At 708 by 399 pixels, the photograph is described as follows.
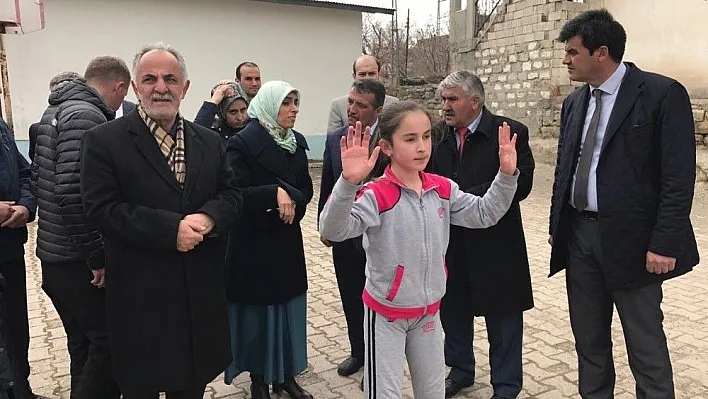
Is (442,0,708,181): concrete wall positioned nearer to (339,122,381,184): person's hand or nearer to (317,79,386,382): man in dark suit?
(317,79,386,382): man in dark suit

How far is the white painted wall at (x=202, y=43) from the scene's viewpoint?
1168 cm

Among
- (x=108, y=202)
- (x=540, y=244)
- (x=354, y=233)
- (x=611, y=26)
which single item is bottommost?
(x=540, y=244)

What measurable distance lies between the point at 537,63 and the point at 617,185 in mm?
11787

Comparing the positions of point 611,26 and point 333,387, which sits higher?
point 611,26

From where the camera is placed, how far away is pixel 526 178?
3156 millimetres

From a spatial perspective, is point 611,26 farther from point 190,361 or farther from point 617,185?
point 190,361

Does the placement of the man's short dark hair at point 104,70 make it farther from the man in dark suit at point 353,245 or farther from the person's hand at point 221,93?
the man in dark suit at point 353,245

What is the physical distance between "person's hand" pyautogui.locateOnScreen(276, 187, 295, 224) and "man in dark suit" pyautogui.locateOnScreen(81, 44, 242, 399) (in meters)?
0.58

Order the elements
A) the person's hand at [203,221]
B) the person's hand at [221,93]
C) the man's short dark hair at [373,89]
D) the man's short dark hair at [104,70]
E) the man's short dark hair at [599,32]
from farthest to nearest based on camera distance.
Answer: the person's hand at [221,93]
the man's short dark hair at [373,89]
the man's short dark hair at [104,70]
the man's short dark hair at [599,32]
the person's hand at [203,221]

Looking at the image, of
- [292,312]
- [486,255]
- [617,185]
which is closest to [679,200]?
[617,185]

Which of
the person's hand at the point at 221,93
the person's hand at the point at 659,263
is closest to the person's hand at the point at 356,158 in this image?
the person's hand at the point at 659,263

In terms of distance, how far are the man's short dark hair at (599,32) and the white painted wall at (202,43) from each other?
10.7 meters

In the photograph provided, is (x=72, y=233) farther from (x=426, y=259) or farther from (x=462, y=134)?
(x=462, y=134)

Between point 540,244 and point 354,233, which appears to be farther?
point 540,244
